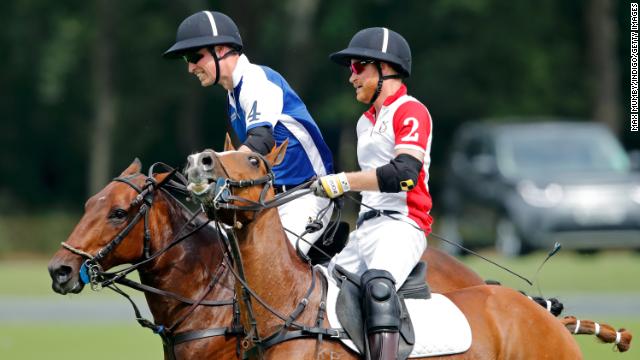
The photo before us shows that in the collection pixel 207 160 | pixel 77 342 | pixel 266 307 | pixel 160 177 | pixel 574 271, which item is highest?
pixel 207 160

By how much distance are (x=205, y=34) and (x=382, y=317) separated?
2.13 meters

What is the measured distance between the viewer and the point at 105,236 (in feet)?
22.7

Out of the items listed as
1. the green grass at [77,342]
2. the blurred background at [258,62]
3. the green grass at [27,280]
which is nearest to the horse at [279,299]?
the green grass at [77,342]

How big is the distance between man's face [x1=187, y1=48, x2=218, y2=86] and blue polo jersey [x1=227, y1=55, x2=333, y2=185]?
14 centimetres

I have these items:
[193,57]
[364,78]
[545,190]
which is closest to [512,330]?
[364,78]

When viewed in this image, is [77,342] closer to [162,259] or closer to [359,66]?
[162,259]

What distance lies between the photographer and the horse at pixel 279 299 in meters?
5.84

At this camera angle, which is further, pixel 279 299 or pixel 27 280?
pixel 27 280

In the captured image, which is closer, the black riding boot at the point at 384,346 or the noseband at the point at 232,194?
the noseband at the point at 232,194

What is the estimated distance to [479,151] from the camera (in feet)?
72.1

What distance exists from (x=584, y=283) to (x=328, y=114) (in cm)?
1749

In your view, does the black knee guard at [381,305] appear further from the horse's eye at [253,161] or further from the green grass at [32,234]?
the green grass at [32,234]

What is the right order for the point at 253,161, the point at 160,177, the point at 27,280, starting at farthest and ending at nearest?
1. the point at 27,280
2. the point at 160,177
3. the point at 253,161

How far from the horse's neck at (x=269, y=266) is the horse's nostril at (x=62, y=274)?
4.30ft
